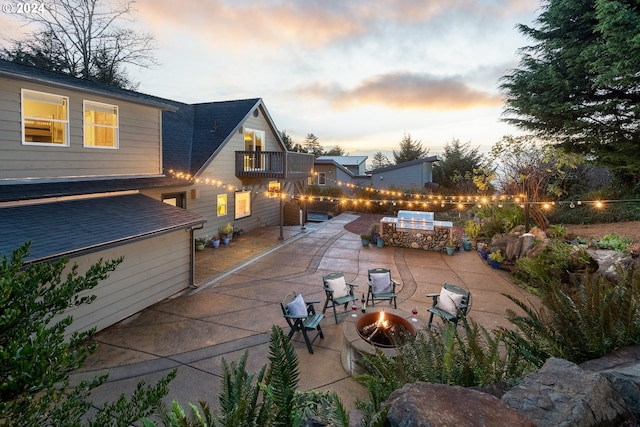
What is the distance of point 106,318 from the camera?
7340 millimetres

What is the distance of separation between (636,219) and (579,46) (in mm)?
7543

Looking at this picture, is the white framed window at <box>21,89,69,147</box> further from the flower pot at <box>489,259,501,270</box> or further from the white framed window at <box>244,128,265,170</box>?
the flower pot at <box>489,259,501,270</box>

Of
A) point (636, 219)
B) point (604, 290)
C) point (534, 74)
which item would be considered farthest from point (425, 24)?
point (604, 290)

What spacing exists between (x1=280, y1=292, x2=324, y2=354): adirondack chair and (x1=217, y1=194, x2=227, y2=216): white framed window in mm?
9739

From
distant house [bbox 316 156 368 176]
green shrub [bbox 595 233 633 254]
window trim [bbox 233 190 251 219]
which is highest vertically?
distant house [bbox 316 156 368 176]

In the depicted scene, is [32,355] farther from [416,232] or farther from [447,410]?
[416,232]

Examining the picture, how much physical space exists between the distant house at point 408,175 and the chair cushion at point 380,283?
20019 millimetres

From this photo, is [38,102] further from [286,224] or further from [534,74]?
[534,74]

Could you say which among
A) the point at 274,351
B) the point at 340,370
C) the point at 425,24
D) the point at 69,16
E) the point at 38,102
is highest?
the point at 69,16

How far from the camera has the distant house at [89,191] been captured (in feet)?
22.2

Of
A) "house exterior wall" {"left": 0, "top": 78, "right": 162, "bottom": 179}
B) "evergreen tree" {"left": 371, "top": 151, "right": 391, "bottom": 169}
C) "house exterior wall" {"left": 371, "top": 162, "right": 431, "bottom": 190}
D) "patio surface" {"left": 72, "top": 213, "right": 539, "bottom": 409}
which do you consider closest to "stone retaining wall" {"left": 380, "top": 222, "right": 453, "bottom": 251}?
"patio surface" {"left": 72, "top": 213, "right": 539, "bottom": 409}

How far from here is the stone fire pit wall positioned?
13836 mm

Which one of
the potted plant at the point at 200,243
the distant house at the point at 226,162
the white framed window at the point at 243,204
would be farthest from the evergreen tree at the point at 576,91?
the potted plant at the point at 200,243

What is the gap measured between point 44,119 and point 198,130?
8436 millimetres
